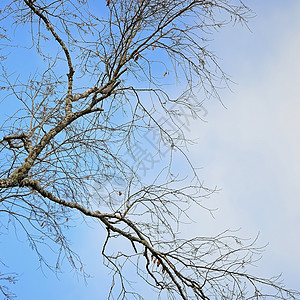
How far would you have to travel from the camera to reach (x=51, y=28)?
4746mm

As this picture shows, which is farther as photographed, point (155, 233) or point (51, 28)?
point (51, 28)

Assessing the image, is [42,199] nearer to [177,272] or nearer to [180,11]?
[177,272]

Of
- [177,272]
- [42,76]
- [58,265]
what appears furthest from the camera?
[42,76]

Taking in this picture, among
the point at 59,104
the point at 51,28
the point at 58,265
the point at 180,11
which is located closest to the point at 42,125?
the point at 59,104

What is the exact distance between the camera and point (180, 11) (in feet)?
14.8

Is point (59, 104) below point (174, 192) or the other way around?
the other way around

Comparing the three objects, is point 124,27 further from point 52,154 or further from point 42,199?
point 42,199

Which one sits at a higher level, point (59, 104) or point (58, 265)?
point (59, 104)

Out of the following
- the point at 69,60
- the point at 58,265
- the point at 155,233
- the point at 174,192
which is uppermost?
the point at 69,60

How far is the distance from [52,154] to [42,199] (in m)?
0.45

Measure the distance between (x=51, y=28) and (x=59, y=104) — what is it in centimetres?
76

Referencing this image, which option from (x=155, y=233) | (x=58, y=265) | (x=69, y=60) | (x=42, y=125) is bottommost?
(x=58, y=265)

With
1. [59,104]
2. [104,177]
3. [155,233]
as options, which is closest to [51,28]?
[59,104]

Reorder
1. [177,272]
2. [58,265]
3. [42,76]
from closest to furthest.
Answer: [177,272], [58,265], [42,76]
